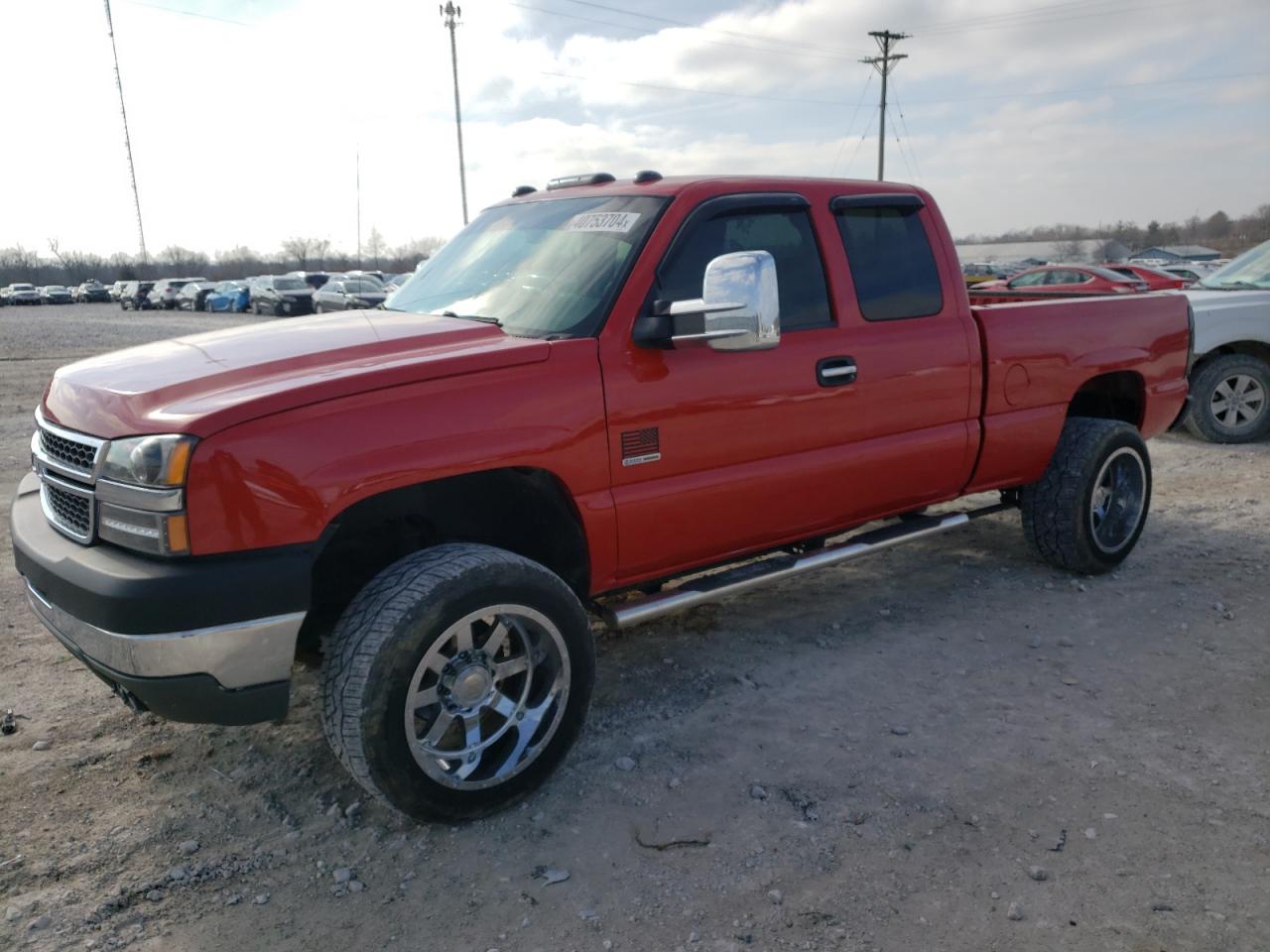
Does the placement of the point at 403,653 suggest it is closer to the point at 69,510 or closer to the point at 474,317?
the point at 69,510

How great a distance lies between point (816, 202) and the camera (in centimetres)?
414

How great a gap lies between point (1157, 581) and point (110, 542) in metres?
4.93

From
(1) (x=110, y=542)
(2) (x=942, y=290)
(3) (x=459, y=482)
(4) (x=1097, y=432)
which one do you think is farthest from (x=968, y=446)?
(1) (x=110, y=542)

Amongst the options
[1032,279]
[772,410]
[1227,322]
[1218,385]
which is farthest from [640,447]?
[1032,279]

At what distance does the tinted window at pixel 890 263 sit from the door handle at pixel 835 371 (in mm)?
270

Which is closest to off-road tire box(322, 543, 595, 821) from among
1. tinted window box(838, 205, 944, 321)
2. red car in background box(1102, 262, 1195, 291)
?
tinted window box(838, 205, 944, 321)

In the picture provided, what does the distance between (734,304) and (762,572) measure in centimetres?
124

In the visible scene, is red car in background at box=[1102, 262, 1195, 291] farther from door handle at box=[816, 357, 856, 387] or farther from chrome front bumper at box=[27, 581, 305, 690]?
chrome front bumper at box=[27, 581, 305, 690]

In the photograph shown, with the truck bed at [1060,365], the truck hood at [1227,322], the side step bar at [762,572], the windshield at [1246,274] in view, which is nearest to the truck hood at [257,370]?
the side step bar at [762,572]

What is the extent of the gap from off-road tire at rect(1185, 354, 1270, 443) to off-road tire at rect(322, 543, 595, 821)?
25.9ft

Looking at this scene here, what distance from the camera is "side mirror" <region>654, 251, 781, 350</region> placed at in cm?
323

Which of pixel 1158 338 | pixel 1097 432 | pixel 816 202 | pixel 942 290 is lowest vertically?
pixel 1097 432

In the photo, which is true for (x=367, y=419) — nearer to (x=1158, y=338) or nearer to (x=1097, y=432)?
(x=1097, y=432)

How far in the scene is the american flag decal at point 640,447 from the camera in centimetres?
340
